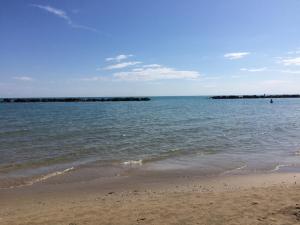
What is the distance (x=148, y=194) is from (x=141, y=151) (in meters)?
8.17

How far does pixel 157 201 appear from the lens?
9.06 meters

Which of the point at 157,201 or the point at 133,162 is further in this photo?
the point at 133,162

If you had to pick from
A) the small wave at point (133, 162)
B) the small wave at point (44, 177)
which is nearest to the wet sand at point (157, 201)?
the small wave at point (44, 177)

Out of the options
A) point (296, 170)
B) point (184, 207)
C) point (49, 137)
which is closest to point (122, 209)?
point (184, 207)

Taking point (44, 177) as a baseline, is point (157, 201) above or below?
above

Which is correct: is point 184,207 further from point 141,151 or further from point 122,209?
point 141,151

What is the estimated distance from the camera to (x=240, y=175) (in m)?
12.9

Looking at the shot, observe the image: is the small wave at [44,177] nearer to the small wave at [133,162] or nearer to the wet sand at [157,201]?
the wet sand at [157,201]

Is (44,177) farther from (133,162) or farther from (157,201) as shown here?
(157,201)

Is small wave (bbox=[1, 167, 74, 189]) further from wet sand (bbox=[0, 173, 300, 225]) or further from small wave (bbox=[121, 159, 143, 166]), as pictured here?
small wave (bbox=[121, 159, 143, 166])

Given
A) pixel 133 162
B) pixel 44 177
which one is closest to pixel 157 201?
pixel 44 177

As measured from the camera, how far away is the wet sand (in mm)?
7410

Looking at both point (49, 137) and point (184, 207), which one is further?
point (49, 137)

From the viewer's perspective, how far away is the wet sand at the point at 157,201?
7.41 metres
